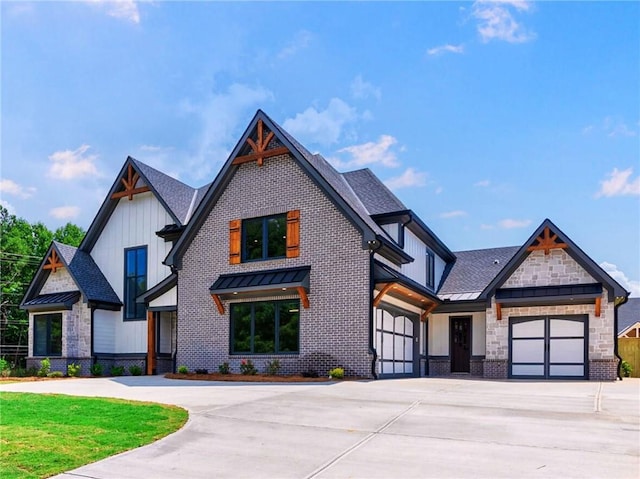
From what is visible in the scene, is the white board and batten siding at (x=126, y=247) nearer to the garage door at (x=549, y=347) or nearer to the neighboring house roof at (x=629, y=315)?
the garage door at (x=549, y=347)

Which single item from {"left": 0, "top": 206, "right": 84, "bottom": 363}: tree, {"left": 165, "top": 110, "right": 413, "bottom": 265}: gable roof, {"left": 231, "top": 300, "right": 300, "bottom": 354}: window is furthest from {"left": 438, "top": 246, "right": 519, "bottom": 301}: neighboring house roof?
{"left": 0, "top": 206, "right": 84, "bottom": 363}: tree

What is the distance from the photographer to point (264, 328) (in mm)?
19078

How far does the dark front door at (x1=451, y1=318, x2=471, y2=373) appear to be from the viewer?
2322 cm

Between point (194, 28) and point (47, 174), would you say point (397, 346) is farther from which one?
point (47, 174)

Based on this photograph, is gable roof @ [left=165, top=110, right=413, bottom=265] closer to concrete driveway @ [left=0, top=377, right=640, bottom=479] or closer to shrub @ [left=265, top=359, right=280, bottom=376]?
shrub @ [left=265, top=359, right=280, bottom=376]

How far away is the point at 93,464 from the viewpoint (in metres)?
6.44

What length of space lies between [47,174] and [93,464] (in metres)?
22.9

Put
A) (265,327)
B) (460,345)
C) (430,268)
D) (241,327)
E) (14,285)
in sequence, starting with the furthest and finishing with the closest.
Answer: (14,285) < (430,268) < (460,345) < (241,327) < (265,327)

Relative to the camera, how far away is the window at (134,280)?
24.3m

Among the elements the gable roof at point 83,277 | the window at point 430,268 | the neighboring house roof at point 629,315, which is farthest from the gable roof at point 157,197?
the neighboring house roof at point 629,315

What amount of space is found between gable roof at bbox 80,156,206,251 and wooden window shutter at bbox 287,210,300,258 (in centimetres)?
639

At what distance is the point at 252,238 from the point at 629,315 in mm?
30682

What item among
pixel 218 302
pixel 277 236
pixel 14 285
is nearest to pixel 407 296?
pixel 277 236

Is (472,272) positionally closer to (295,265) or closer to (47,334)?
(295,265)
